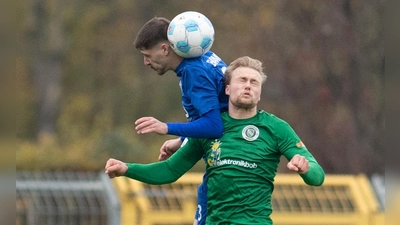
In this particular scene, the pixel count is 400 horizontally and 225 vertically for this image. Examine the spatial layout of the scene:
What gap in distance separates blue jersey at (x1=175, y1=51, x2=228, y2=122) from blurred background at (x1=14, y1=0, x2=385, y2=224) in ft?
32.9

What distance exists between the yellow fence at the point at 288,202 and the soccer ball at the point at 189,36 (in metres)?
4.89

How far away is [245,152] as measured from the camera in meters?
5.18

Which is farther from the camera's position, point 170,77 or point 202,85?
point 170,77

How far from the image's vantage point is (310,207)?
10617 millimetres

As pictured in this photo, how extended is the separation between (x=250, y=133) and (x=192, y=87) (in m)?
0.42

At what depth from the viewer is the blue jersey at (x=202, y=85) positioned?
5.19m

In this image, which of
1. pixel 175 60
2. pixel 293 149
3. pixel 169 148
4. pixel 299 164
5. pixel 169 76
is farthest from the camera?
pixel 169 76

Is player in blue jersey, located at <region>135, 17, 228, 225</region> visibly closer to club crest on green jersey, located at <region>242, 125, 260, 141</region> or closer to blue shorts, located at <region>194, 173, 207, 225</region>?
blue shorts, located at <region>194, 173, 207, 225</region>

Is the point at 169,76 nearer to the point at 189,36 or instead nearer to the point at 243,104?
the point at 189,36

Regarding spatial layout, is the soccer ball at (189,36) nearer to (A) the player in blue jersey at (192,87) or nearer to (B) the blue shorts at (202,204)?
(A) the player in blue jersey at (192,87)

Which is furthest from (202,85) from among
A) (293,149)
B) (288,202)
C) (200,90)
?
(288,202)

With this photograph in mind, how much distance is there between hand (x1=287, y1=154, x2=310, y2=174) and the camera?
15.2 feet

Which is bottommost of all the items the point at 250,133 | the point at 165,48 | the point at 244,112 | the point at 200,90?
the point at 250,133

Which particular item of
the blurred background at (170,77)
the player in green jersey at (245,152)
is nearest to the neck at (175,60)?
the player in green jersey at (245,152)
